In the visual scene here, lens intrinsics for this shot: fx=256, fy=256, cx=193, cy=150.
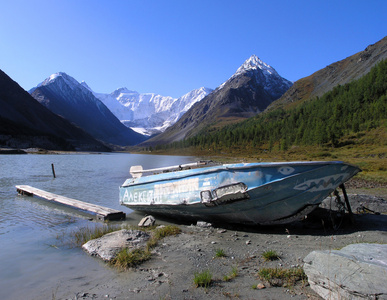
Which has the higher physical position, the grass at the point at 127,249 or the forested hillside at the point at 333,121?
the forested hillside at the point at 333,121

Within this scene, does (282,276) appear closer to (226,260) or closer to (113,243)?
(226,260)

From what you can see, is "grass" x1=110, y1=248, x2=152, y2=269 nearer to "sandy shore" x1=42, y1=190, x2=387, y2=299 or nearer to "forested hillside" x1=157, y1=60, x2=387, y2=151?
"sandy shore" x1=42, y1=190, x2=387, y2=299

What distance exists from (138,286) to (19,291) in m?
2.83

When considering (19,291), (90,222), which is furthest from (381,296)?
(90,222)

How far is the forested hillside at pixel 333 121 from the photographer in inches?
2968

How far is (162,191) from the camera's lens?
37.2 feet

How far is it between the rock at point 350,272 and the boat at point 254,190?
3373mm

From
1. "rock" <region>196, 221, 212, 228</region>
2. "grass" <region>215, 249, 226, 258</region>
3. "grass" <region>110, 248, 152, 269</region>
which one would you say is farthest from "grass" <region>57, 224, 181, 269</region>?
"grass" <region>215, 249, 226, 258</region>

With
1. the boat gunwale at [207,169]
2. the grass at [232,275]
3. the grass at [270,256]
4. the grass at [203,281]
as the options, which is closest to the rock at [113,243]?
the boat gunwale at [207,169]

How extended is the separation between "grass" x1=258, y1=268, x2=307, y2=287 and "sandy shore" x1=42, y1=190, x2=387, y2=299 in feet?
0.38

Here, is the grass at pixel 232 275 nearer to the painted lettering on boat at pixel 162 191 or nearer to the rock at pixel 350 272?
the rock at pixel 350 272

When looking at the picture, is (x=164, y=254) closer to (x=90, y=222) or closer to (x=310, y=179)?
(x=310, y=179)

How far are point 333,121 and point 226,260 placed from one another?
92138 millimetres

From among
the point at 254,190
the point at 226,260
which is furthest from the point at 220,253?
the point at 254,190
